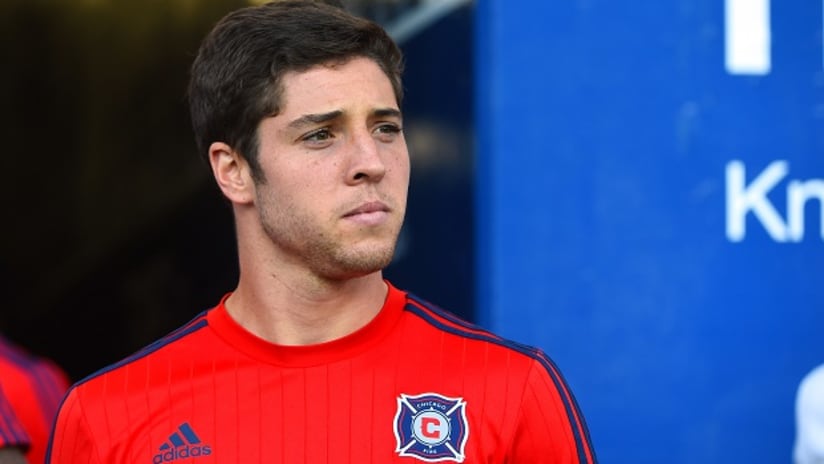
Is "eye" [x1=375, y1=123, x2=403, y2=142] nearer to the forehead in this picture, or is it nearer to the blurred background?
the forehead

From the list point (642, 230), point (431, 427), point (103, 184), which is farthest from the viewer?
point (103, 184)

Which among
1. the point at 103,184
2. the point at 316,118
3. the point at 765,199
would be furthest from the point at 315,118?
the point at 103,184

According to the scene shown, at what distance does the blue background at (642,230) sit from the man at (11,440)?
3.44 feet

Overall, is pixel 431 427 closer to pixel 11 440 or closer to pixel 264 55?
pixel 264 55

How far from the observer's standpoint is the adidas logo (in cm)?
191

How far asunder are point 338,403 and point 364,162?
0.36 metres

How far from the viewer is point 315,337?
201cm

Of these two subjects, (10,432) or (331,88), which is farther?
(10,432)

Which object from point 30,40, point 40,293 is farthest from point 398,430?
point 40,293

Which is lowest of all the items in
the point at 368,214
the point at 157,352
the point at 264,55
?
the point at 157,352

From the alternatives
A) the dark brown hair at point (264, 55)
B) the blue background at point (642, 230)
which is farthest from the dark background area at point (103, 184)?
the dark brown hair at point (264, 55)

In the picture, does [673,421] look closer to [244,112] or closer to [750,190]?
[750,190]

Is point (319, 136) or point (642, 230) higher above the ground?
point (642, 230)

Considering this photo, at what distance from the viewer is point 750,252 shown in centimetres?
293
